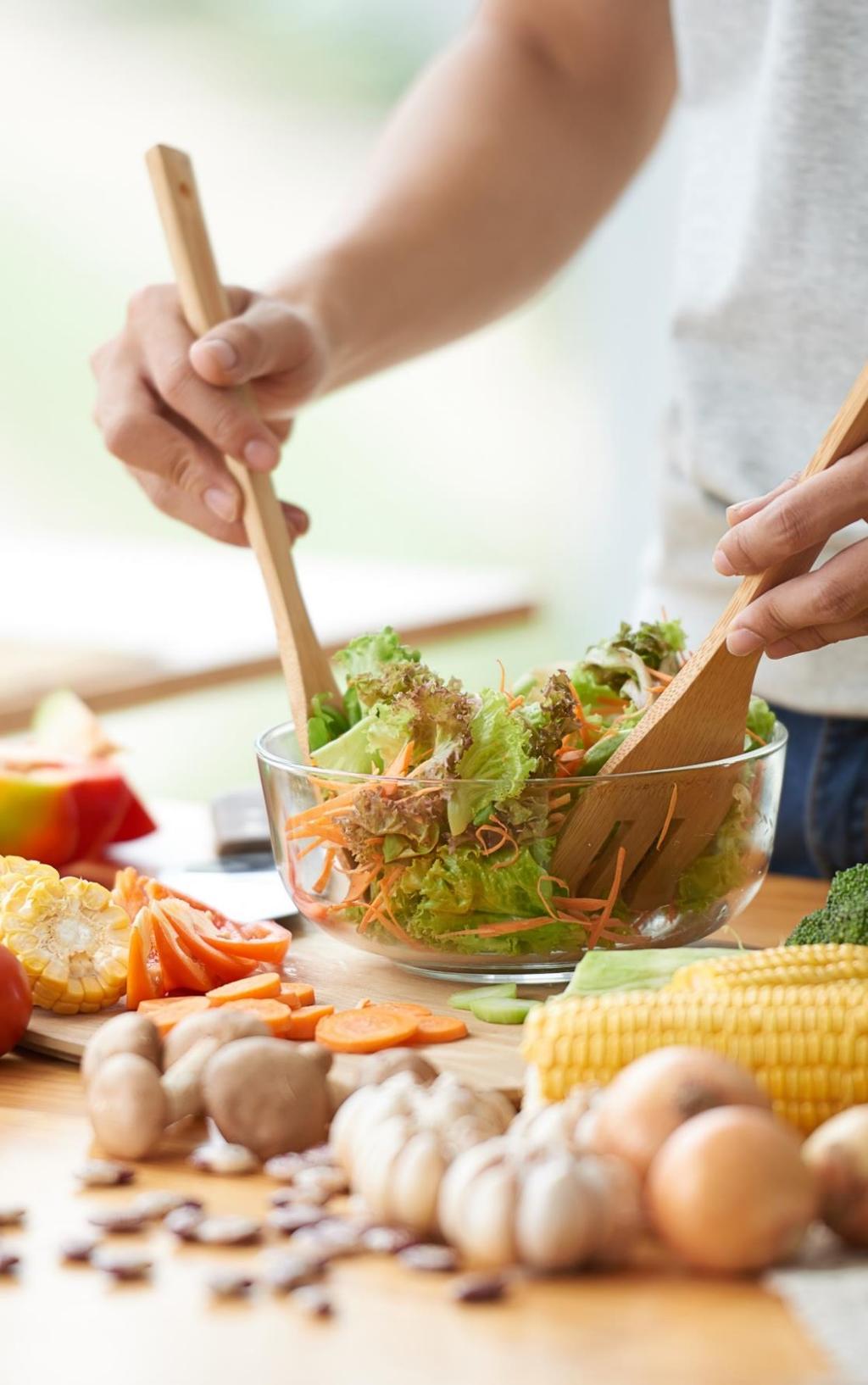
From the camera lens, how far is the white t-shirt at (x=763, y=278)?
1729mm

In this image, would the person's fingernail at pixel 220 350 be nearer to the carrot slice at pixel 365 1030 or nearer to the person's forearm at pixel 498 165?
the person's forearm at pixel 498 165

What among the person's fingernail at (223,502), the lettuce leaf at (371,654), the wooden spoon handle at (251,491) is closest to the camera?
the lettuce leaf at (371,654)

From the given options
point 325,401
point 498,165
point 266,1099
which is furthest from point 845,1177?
point 325,401

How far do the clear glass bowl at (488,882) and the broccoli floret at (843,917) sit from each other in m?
0.09

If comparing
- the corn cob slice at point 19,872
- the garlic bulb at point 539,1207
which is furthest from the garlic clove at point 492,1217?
the corn cob slice at point 19,872

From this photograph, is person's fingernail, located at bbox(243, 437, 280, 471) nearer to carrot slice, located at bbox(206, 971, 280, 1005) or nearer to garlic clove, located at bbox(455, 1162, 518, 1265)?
carrot slice, located at bbox(206, 971, 280, 1005)

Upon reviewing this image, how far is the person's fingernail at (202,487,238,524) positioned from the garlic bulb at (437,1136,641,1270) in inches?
37.4

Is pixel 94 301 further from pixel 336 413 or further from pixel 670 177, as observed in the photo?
pixel 670 177

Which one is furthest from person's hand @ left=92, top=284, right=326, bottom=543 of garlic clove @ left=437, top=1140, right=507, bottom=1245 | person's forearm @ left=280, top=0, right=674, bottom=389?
garlic clove @ left=437, top=1140, right=507, bottom=1245

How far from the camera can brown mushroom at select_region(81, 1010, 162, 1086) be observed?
3.36ft

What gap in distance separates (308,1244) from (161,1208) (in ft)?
0.34

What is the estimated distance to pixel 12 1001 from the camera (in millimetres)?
1160

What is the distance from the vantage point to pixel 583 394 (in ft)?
18.6

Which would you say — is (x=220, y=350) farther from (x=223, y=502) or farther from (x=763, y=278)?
(x=763, y=278)
